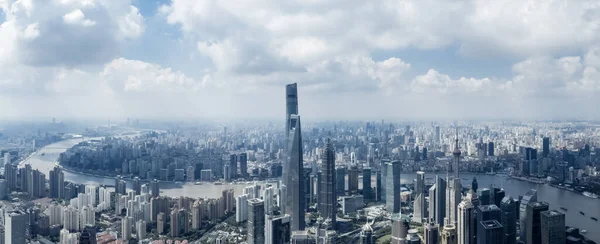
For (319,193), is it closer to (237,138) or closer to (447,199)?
(447,199)

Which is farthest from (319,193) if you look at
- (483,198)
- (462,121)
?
(462,121)

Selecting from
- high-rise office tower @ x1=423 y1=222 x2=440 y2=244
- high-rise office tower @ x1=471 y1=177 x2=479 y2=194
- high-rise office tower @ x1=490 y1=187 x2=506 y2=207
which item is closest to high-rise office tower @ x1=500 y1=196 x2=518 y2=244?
high-rise office tower @ x1=490 y1=187 x2=506 y2=207

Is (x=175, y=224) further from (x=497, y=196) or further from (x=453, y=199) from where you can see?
(x=497, y=196)

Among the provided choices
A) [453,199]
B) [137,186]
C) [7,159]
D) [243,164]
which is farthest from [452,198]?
[7,159]

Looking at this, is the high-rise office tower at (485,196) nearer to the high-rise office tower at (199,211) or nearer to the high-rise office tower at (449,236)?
the high-rise office tower at (449,236)

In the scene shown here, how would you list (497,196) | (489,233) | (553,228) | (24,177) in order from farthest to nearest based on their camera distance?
(24,177) < (497,196) < (553,228) < (489,233)

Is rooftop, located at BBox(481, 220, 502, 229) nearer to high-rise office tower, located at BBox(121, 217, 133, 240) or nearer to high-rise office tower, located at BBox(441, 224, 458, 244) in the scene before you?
high-rise office tower, located at BBox(441, 224, 458, 244)

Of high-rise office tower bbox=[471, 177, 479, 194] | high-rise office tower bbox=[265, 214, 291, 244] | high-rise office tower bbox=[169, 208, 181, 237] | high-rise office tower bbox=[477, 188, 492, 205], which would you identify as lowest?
high-rise office tower bbox=[169, 208, 181, 237]
